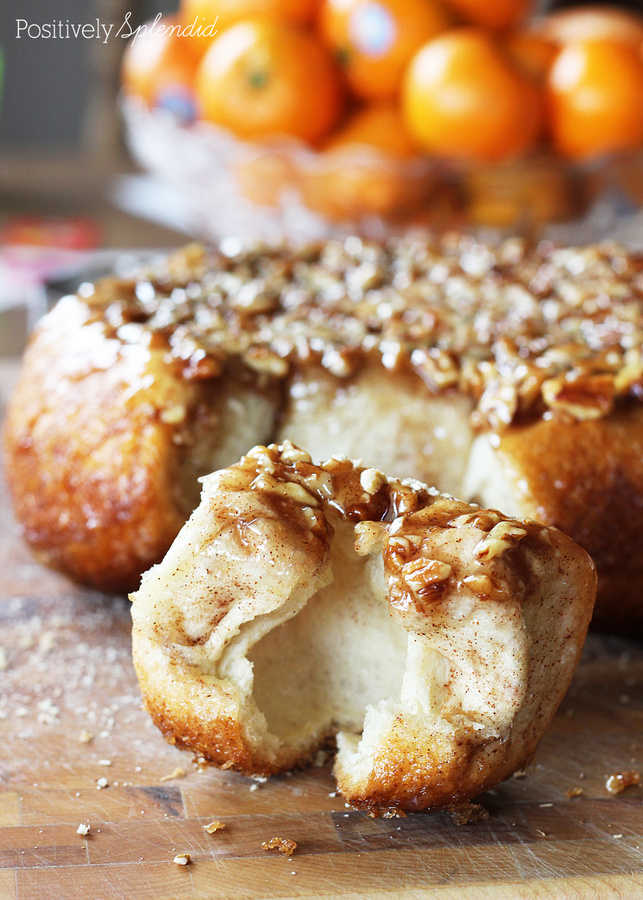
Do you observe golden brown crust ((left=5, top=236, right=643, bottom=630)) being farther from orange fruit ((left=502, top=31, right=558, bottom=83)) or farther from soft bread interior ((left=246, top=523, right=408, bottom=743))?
orange fruit ((left=502, top=31, right=558, bottom=83))

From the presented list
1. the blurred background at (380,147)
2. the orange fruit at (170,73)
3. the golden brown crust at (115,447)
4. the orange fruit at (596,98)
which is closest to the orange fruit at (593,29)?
the blurred background at (380,147)

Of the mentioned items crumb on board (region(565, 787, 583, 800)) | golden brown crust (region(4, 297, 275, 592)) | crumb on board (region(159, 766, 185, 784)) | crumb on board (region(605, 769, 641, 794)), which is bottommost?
crumb on board (region(159, 766, 185, 784))

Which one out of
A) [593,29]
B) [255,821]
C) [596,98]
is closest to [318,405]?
[255,821]

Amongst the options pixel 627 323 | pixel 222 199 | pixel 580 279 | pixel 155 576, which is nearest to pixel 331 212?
pixel 222 199

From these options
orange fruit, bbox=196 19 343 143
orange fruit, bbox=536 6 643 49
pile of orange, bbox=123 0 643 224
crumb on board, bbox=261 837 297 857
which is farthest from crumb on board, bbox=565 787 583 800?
orange fruit, bbox=536 6 643 49

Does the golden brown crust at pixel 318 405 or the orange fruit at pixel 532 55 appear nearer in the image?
the golden brown crust at pixel 318 405

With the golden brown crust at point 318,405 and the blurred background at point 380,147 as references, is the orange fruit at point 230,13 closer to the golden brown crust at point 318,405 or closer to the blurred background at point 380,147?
the blurred background at point 380,147
